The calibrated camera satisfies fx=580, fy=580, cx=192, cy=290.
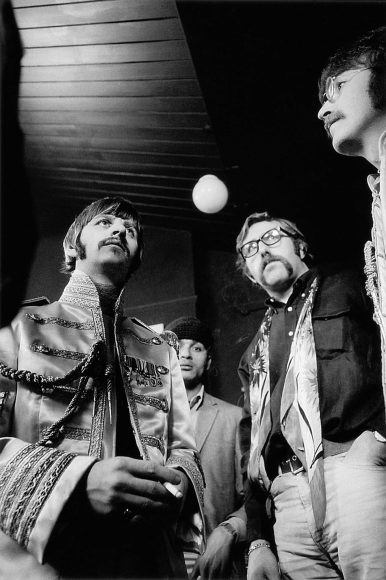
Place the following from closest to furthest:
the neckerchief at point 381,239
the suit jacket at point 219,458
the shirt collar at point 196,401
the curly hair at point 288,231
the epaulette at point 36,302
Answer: the neckerchief at point 381,239, the epaulette at point 36,302, the curly hair at point 288,231, the suit jacket at point 219,458, the shirt collar at point 196,401

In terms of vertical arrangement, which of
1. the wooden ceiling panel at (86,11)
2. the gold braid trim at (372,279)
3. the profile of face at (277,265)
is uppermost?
the wooden ceiling panel at (86,11)

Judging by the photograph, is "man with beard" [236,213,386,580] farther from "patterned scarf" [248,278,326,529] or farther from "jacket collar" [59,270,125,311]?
"jacket collar" [59,270,125,311]

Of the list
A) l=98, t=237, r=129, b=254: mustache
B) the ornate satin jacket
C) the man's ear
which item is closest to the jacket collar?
the ornate satin jacket

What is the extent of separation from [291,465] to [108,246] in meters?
1.02

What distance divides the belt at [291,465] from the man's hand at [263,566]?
0.95 ft

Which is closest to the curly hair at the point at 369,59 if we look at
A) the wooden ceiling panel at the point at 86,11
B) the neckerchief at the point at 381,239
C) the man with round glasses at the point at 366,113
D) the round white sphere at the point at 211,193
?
the man with round glasses at the point at 366,113

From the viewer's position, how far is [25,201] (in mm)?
1071

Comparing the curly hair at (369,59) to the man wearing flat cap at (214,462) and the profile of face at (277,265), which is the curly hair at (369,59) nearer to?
the profile of face at (277,265)

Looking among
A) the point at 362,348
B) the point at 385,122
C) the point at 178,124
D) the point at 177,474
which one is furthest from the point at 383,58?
the point at 178,124

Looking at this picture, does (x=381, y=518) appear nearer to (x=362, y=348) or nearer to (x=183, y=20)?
(x=362, y=348)

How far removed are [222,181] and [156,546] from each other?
9.90 ft

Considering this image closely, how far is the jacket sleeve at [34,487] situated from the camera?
1.23m

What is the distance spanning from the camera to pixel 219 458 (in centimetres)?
296

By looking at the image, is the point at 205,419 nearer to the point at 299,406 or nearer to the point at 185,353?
the point at 185,353
